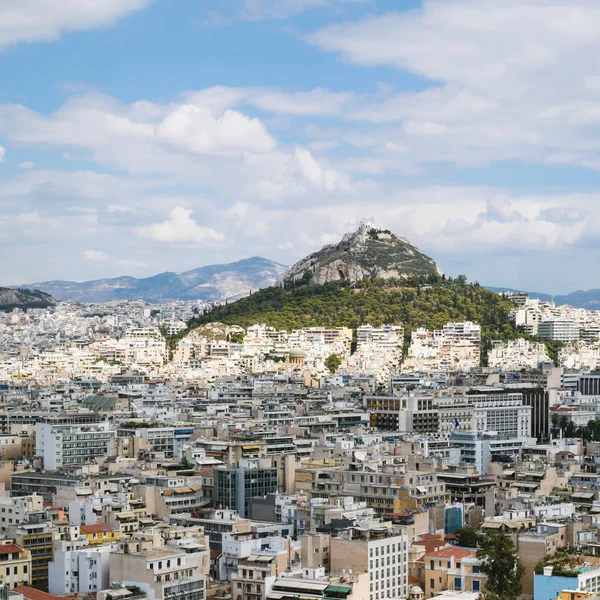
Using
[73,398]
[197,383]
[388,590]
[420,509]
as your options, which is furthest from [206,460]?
[197,383]

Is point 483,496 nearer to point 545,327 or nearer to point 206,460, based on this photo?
point 206,460

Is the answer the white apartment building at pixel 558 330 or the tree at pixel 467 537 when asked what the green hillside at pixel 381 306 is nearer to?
the white apartment building at pixel 558 330

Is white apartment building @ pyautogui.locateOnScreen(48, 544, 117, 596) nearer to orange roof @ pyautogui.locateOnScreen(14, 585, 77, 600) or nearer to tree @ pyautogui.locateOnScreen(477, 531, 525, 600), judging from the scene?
orange roof @ pyautogui.locateOnScreen(14, 585, 77, 600)

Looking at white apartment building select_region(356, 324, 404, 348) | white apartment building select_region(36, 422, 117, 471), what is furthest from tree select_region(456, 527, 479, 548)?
white apartment building select_region(356, 324, 404, 348)

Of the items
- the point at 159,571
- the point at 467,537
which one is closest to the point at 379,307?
the point at 467,537

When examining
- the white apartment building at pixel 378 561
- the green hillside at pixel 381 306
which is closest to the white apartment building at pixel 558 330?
the green hillside at pixel 381 306
